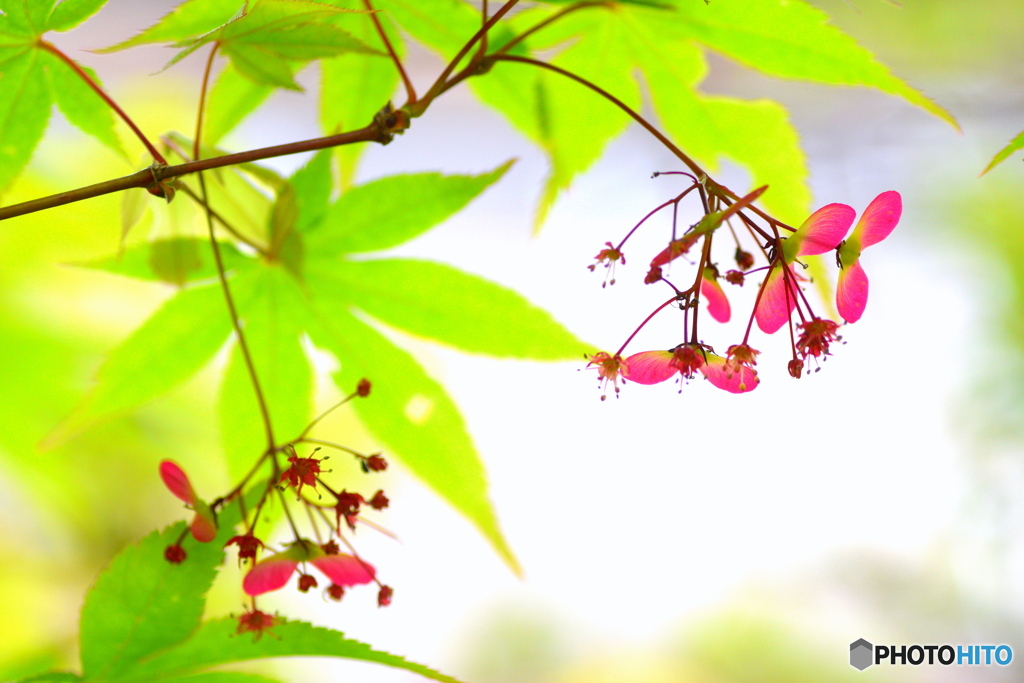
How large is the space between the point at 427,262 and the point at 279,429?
0.55 ft

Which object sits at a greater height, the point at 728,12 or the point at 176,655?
the point at 728,12

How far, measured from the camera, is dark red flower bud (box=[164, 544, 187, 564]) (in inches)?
14.1

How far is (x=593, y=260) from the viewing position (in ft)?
1.19

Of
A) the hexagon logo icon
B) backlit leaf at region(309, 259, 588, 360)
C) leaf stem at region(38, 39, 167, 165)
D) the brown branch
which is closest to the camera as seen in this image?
the brown branch

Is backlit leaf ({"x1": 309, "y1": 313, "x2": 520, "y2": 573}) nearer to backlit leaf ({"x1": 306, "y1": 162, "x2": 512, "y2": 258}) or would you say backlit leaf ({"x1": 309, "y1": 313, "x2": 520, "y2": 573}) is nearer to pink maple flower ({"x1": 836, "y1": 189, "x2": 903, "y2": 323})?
backlit leaf ({"x1": 306, "y1": 162, "x2": 512, "y2": 258})

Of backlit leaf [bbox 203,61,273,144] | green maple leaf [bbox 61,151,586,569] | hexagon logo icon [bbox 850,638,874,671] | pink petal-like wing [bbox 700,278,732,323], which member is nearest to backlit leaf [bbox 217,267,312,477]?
green maple leaf [bbox 61,151,586,569]

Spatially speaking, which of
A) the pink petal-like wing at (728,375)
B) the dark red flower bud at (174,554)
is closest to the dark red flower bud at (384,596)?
the dark red flower bud at (174,554)

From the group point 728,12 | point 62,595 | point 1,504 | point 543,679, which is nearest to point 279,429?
point 728,12

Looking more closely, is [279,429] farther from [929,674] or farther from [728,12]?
[929,674]

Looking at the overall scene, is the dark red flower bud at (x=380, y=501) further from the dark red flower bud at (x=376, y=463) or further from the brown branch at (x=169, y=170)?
the brown branch at (x=169, y=170)

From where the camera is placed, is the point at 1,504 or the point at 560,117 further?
the point at 1,504

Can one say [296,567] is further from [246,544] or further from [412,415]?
[412,415]

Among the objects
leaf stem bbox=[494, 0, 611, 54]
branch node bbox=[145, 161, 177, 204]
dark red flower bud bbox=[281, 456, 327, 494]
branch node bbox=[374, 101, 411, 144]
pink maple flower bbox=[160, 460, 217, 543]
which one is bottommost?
pink maple flower bbox=[160, 460, 217, 543]

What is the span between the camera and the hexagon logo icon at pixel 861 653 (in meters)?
0.94
